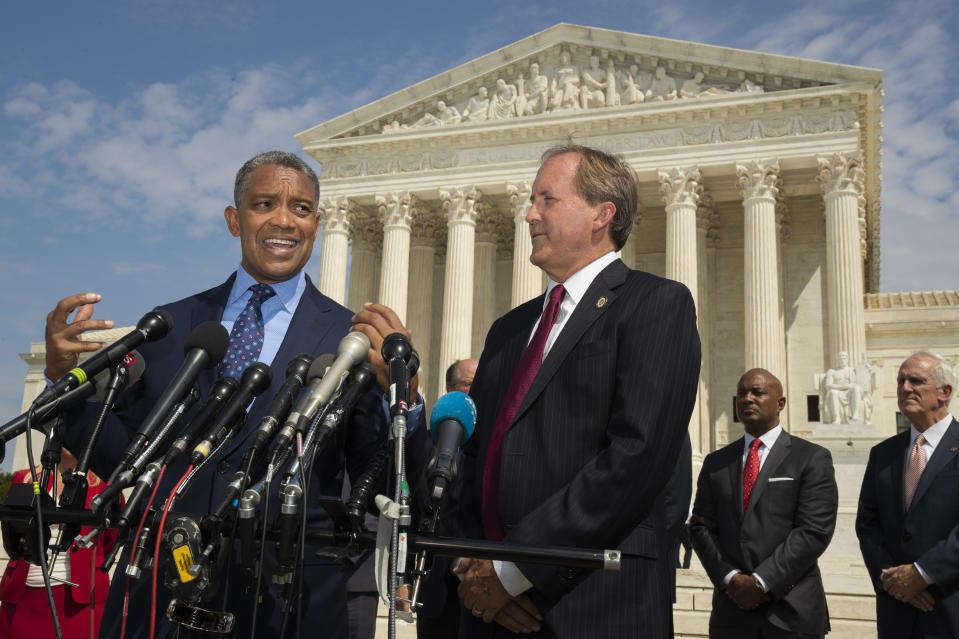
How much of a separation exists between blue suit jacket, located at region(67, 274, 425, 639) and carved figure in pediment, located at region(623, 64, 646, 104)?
30611 mm

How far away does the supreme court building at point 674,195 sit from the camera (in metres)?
29.9

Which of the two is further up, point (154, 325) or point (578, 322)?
point (578, 322)

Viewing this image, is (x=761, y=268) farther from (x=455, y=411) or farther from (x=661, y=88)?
(x=455, y=411)

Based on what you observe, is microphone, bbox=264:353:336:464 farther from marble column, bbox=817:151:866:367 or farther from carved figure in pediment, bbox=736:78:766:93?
carved figure in pediment, bbox=736:78:766:93

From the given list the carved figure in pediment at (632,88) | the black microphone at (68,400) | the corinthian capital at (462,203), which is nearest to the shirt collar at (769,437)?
the black microphone at (68,400)

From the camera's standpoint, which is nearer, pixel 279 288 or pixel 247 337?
pixel 247 337

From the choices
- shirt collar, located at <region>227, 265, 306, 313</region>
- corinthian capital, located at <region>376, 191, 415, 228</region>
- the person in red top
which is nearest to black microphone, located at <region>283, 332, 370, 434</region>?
shirt collar, located at <region>227, 265, 306, 313</region>

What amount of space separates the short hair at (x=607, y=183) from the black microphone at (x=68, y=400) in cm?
210

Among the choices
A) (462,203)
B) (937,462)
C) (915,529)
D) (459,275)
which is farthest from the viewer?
(462,203)

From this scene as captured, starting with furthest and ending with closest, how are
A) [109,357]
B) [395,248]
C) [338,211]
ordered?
[338,211] < [395,248] < [109,357]

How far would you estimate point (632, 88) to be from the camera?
32.9 m

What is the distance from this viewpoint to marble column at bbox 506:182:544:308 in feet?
106

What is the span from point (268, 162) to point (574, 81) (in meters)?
31.5

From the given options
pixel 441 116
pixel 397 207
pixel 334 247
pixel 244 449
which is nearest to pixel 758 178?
pixel 441 116
